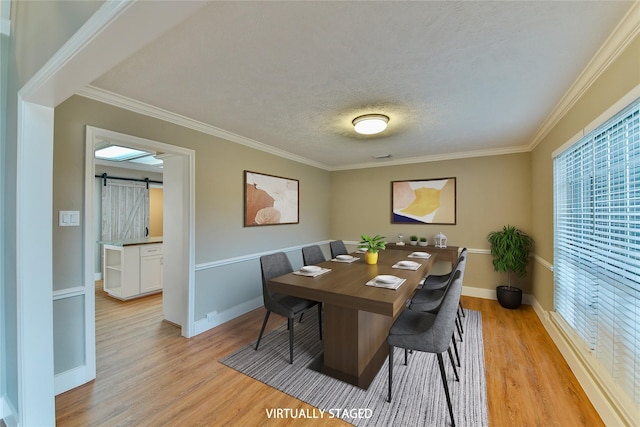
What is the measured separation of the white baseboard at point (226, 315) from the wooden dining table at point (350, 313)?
1381 millimetres

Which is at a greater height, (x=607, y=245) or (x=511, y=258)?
(x=607, y=245)

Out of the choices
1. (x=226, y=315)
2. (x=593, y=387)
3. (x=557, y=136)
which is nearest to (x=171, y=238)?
(x=226, y=315)

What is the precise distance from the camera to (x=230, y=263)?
3.37m

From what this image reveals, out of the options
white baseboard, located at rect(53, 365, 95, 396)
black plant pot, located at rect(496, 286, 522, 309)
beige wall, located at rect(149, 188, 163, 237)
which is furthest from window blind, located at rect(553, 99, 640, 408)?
beige wall, located at rect(149, 188, 163, 237)

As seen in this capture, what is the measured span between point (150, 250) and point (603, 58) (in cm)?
557

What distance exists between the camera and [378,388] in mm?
2031

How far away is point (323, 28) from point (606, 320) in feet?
8.56

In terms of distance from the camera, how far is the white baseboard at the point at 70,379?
6.48 feet

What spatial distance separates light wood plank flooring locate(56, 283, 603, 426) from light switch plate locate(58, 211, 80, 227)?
4.26 ft

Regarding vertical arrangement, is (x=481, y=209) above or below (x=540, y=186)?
below

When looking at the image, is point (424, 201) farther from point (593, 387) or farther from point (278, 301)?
point (278, 301)

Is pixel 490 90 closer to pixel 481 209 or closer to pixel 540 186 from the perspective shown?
pixel 540 186

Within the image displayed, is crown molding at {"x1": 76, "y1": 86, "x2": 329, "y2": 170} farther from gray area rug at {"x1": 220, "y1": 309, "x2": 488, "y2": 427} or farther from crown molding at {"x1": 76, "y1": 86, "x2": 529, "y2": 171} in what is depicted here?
gray area rug at {"x1": 220, "y1": 309, "x2": 488, "y2": 427}

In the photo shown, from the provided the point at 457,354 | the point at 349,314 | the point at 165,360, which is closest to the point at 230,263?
Result: the point at 165,360
